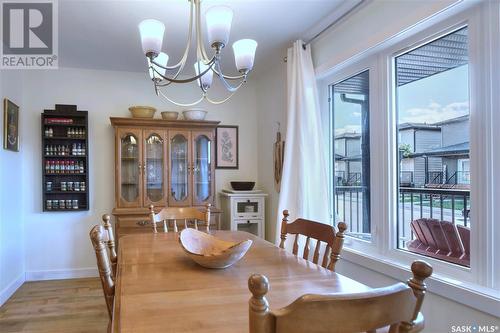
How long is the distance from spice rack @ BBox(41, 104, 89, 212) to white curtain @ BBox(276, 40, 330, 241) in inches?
92.6

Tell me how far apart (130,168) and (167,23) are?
5.74ft

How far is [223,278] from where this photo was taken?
1.32 meters

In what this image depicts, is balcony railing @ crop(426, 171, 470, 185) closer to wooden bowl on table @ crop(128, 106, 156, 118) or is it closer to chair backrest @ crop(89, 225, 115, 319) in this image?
chair backrest @ crop(89, 225, 115, 319)

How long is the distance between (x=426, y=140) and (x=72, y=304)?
128 inches

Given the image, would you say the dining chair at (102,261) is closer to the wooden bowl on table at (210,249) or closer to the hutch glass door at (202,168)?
the wooden bowl on table at (210,249)

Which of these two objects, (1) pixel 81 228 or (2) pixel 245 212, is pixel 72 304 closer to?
(1) pixel 81 228

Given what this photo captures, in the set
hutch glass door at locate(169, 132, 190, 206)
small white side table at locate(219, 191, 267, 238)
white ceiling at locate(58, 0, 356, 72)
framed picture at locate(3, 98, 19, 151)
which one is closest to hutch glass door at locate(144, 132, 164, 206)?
hutch glass door at locate(169, 132, 190, 206)

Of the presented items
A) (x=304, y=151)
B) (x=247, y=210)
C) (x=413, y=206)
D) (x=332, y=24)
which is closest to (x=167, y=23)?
(x=332, y=24)

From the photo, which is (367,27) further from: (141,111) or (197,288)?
(141,111)

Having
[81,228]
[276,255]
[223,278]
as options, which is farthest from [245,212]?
[223,278]

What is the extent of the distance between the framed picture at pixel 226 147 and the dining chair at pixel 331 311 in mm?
3737

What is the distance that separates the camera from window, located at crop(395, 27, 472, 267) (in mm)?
1781

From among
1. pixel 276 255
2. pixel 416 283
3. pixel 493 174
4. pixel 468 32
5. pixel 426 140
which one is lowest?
pixel 276 255

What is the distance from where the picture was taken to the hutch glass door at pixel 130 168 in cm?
369
